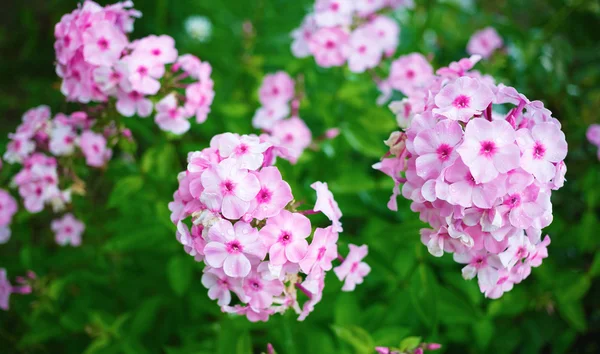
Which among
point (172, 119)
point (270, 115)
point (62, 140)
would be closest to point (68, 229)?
point (62, 140)

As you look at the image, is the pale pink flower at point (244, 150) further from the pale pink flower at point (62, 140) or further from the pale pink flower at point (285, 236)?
the pale pink flower at point (62, 140)

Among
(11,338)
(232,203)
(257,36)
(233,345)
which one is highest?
(232,203)

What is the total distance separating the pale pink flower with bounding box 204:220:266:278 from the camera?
1178mm

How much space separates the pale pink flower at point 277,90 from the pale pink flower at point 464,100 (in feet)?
3.88

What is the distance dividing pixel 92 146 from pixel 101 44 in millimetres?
437

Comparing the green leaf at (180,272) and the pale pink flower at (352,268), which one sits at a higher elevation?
the pale pink flower at (352,268)

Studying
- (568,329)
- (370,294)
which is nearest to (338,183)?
(370,294)

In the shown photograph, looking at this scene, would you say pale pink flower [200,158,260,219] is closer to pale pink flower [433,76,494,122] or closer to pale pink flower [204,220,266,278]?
pale pink flower [204,220,266,278]

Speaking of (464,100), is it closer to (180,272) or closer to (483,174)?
(483,174)

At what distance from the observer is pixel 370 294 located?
2441 mm

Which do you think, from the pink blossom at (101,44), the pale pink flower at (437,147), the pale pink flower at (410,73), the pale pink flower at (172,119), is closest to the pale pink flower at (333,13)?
the pale pink flower at (410,73)

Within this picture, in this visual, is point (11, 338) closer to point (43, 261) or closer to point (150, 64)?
point (43, 261)

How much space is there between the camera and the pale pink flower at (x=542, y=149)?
1.14 m

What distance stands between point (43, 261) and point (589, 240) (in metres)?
2.15
